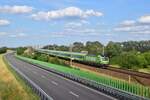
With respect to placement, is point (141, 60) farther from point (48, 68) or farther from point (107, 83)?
point (107, 83)

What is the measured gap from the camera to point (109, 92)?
3030 centimetres

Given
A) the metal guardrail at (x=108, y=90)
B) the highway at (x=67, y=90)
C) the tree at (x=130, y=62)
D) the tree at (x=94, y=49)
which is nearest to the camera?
the metal guardrail at (x=108, y=90)

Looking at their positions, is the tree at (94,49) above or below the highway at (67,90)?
above

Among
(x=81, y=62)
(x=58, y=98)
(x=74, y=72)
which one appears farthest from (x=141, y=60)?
(x=58, y=98)

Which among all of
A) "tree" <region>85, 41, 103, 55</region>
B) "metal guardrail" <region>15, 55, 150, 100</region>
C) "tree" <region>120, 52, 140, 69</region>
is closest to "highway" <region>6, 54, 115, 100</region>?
"metal guardrail" <region>15, 55, 150, 100</region>

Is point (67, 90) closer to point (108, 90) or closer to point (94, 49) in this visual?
point (108, 90)

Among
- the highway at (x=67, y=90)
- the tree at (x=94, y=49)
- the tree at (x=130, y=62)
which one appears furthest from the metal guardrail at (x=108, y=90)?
the tree at (x=94, y=49)

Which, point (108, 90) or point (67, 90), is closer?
point (108, 90)

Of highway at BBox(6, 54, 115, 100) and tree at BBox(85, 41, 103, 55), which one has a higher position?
tree at BBox(85, 41, 103, 55)

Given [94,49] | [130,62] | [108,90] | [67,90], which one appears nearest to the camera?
[108,90]

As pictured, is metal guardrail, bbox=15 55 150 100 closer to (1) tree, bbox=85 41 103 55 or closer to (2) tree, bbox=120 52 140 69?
(2) tree, bbox=120 52 140 69

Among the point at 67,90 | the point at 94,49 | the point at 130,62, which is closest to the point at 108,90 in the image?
the point at 67,90

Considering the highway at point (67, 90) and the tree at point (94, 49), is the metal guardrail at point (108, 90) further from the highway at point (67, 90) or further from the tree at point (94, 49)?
the tree at point (94, 49)

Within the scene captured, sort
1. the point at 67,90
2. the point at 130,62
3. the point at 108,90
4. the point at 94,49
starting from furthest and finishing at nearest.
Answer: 1. the point at 94,49
2. the point at 130,62
3. the point at 67,90
4. the point at 108,90
